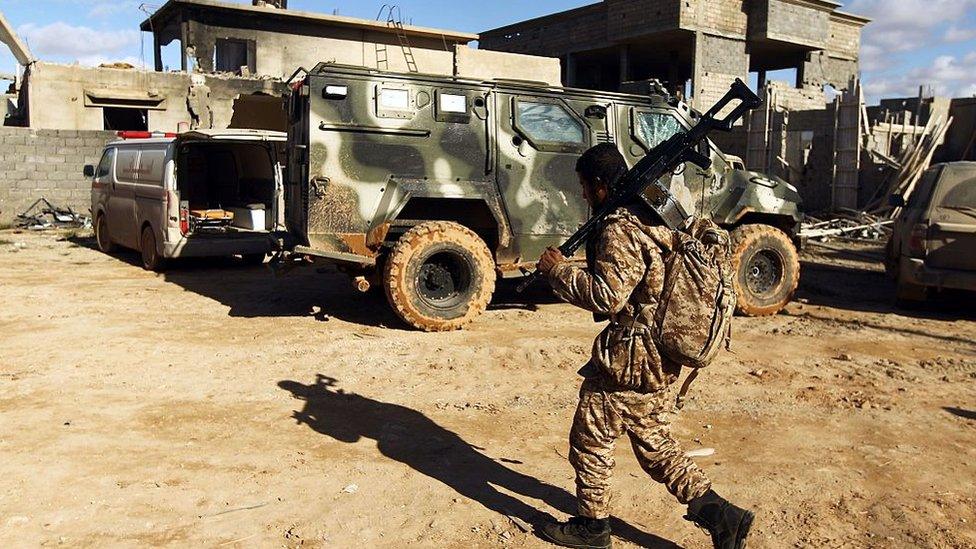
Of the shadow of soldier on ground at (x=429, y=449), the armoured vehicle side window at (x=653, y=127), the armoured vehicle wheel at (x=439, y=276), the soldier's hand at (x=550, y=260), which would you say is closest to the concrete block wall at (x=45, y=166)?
the armoured vehicle wheel at (x=439, y=276)

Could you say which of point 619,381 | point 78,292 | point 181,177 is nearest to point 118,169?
point 181,177

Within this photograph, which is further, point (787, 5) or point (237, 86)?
point (787, 5)

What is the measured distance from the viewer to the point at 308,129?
675 centimetres

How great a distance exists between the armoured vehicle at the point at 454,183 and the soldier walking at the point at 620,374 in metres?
3.96

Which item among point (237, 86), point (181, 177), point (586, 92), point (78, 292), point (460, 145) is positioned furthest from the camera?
point (237, 86)

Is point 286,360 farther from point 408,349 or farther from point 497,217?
point 497,217

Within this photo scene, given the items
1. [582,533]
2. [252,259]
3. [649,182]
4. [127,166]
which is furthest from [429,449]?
[127,166]

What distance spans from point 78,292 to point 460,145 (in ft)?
16.2

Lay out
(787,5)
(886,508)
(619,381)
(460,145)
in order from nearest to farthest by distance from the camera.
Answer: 1. (619,381)
2. (886,508)
3. (460,145)
4. (787,5)

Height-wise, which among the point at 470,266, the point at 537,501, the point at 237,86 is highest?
the point at 237,86

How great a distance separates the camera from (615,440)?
3.05m

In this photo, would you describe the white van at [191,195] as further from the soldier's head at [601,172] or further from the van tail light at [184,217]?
the soldier's head at [601,172]

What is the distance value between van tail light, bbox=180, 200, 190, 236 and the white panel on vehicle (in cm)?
431

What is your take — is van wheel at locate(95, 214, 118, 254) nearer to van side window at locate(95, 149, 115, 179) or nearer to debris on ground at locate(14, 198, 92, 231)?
van side window at locate(95, 149, 115, 179)
